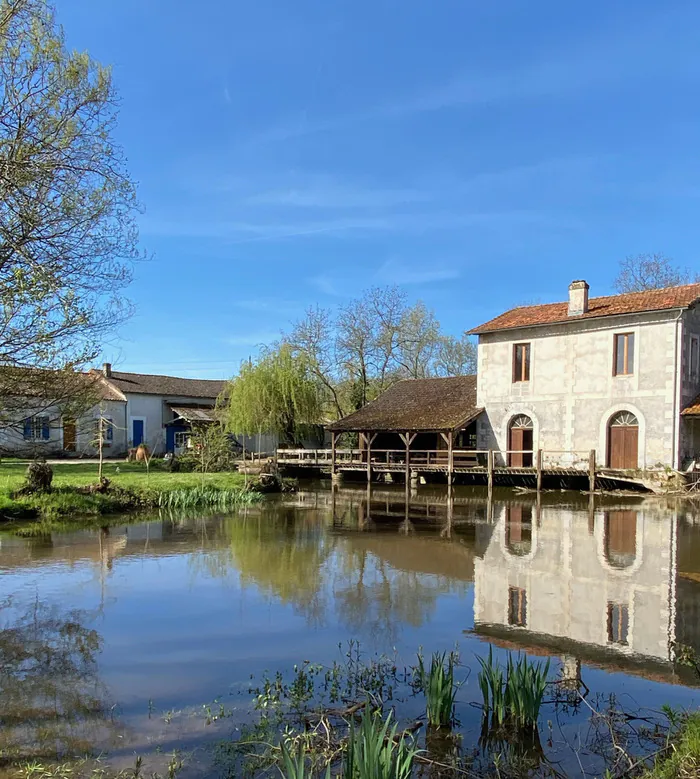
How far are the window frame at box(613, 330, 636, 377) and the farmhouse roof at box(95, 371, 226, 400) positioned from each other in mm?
22619

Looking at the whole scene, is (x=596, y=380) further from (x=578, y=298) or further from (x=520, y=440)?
(x=520, y=440)

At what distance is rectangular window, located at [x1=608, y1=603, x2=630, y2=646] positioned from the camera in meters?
6.51

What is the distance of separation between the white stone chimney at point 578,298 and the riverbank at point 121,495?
13.4 meters

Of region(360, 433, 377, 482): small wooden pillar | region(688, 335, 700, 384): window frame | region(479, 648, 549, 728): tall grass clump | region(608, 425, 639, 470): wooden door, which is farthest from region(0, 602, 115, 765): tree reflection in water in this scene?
region(688, 335, 700, 384): window frame

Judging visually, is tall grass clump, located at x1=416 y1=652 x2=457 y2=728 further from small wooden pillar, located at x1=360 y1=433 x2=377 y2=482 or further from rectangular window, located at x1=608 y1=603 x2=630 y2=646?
small wooden pillar, located at x1=360 y1=433 x2=377 y2=482

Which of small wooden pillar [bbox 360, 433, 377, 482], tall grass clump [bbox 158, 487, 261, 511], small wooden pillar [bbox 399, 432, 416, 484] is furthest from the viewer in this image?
small wooden pillar [bbox 360, 433, 377, 482]

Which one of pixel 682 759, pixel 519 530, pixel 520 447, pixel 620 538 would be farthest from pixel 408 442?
pixel 682 759

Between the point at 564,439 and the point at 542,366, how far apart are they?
293 centimetres

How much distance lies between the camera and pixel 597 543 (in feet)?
40.1

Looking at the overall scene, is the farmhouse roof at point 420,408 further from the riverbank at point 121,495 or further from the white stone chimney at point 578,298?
the riverbank at point 121,495

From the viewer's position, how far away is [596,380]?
77.2 ft

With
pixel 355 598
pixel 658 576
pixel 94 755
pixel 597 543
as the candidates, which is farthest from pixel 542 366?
pixel 94 755

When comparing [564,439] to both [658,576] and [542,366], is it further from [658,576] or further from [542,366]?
[658,576]

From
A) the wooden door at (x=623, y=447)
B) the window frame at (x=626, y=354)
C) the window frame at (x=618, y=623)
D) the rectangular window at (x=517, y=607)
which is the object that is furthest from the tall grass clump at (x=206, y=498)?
the window frame at (x=626, y=354)
